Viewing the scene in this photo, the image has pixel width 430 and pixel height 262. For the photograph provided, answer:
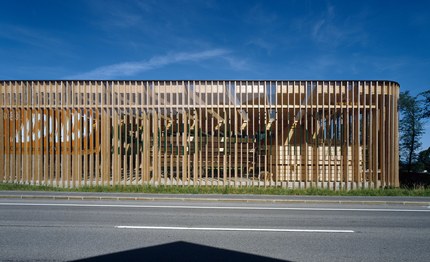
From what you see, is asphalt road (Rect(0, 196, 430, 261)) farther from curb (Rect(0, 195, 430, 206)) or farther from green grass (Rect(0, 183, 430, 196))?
green grass (Rect(0, 183, 430, 196))

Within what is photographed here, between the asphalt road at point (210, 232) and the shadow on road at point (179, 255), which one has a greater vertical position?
the shadow on road at point (179, 255)

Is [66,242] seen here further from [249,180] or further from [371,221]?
[249,180]

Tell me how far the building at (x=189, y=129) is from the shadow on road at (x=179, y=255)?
33.4 ft

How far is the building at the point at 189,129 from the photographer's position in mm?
15945

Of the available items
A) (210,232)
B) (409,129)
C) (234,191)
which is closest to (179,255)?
(210,232)

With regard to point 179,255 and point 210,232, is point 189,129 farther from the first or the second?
point 179,255

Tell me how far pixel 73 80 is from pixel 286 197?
11893 millimetres

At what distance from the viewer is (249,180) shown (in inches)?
650

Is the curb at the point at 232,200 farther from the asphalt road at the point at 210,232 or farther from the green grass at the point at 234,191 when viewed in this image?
the green grass at the point at 234,191

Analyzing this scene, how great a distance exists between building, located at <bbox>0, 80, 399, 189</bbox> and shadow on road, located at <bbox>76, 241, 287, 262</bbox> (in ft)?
33.4

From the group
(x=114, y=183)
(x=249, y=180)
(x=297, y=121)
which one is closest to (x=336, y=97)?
(x=297, y=121)

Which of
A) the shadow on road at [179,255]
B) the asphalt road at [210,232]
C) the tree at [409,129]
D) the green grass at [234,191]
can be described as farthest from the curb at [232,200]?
the tree at [409,129]

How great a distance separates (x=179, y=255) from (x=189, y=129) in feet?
36.8

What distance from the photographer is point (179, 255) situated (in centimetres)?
Result: 520
